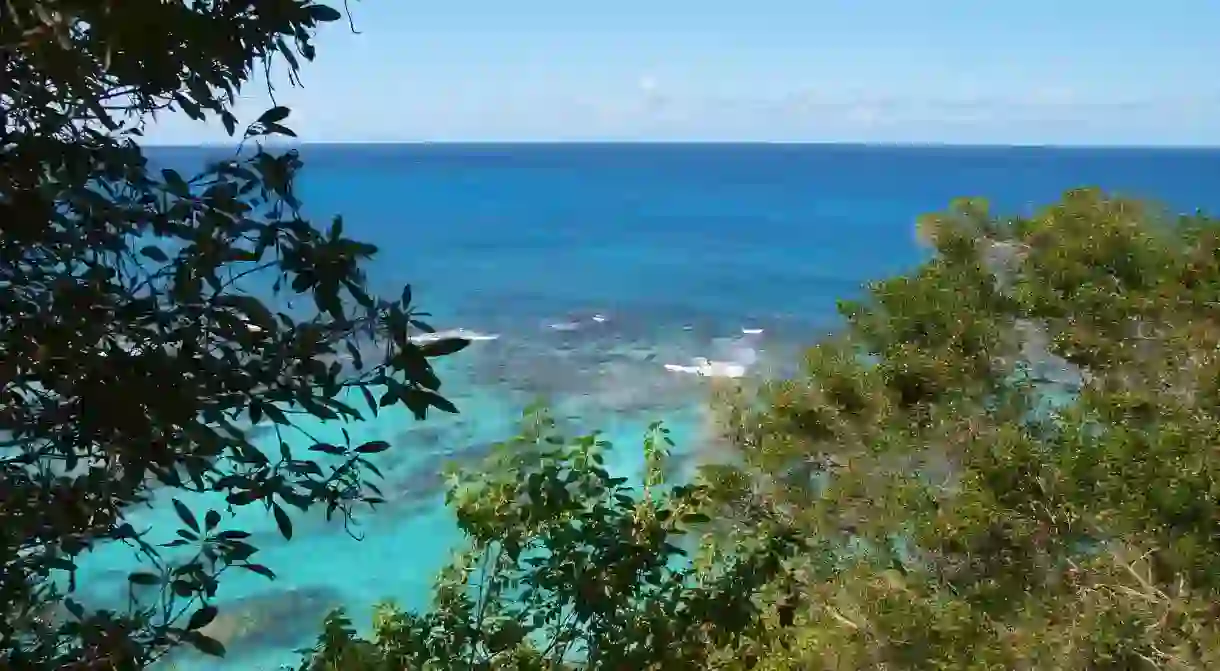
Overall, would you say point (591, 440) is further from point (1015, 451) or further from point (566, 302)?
point (566, 302)

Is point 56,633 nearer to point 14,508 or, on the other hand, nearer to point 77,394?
point 14,508

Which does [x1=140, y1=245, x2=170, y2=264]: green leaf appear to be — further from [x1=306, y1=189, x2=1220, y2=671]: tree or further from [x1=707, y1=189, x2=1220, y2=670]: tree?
[x1=707, y1=189, x2=1220, y2=670]: tree

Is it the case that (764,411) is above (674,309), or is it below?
above

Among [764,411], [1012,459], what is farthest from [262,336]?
[764,411]

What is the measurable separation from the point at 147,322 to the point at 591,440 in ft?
6.19

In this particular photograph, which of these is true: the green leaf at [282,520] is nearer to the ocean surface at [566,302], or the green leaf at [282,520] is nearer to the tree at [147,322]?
the tree at [147,322]

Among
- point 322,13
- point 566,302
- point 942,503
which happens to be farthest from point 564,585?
point 566,302

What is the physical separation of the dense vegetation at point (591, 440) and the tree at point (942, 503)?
16mm

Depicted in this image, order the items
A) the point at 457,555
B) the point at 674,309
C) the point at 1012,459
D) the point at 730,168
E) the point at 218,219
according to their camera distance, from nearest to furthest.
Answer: the point at 218,219
the point at 457,555
the point at 1012,459
the point at 674,309
the point at 730,168

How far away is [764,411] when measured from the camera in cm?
666

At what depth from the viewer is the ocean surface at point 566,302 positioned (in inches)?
431

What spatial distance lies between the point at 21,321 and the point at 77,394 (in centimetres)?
11

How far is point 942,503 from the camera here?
549cm

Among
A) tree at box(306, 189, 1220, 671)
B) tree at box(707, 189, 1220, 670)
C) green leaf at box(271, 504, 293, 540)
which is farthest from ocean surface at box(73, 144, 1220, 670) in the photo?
tree at box(707, 189, 1220, 670)
